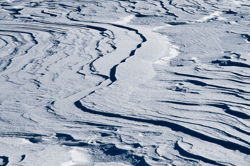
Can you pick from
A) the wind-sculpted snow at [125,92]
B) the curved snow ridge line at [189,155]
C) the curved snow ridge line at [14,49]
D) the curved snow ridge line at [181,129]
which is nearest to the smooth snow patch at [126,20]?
the wind-sculpted snow at [125,92]

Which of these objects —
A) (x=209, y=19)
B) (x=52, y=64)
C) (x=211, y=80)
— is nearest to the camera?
(x=211, y=80)

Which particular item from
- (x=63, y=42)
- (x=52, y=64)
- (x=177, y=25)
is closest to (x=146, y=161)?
(x=52, y=64)

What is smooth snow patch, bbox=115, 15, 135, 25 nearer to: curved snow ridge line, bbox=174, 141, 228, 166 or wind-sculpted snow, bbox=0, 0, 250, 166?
wind-sculpted snow, bbox=0, 0, 250, 166

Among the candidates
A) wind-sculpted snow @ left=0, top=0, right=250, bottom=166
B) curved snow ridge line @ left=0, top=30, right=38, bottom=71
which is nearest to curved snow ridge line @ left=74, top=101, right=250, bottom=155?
wind-sculpted snow @ left=0, top=0, right=250, bottom=166

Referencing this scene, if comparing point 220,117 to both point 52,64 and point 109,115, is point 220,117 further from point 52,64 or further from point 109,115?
point 52,64

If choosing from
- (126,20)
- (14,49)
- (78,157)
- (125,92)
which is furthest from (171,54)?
(78,157)

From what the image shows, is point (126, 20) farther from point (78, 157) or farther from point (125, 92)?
point (78, 157)

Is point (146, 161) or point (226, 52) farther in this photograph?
point (226, 52)

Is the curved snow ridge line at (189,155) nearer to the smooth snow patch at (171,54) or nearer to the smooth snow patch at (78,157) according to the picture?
the smooth snow patch at (78,157)
